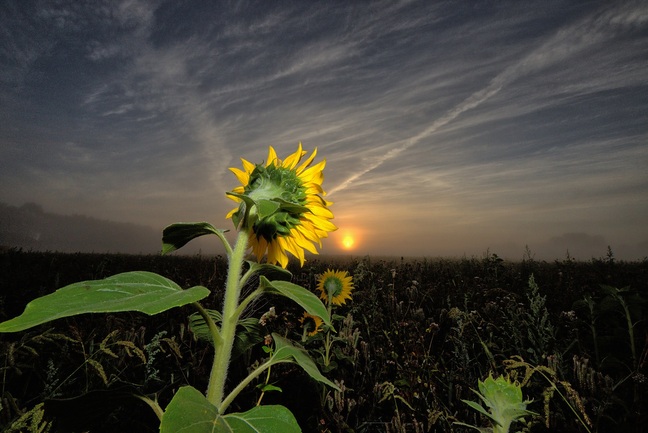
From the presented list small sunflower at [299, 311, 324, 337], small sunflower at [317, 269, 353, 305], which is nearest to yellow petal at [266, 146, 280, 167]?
small sunflower at [299, 311, 324, 337]

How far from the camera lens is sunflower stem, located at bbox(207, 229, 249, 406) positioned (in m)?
0.93

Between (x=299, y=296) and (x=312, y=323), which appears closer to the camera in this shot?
(x=299, y=296)

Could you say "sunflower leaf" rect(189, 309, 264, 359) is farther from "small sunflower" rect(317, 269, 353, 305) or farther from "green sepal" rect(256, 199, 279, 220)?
"small sunflower" rect(317, 269, 353, 305)

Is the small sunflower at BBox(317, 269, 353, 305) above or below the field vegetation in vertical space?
above

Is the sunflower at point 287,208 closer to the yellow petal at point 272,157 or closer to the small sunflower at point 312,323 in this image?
the yellow petal at point 272,157

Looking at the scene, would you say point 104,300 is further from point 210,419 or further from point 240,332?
point 240,332

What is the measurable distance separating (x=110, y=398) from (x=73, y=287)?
0.38 meters

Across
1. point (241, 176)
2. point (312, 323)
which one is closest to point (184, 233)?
point (241, 176)

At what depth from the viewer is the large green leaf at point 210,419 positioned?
681 millimetres

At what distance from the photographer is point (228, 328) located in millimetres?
973

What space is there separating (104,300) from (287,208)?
1.87 ft

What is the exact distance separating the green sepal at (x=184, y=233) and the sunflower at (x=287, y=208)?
83 mm

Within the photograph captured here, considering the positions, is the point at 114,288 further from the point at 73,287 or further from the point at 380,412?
the point at 380,412

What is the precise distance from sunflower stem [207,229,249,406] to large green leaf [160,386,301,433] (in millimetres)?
129
